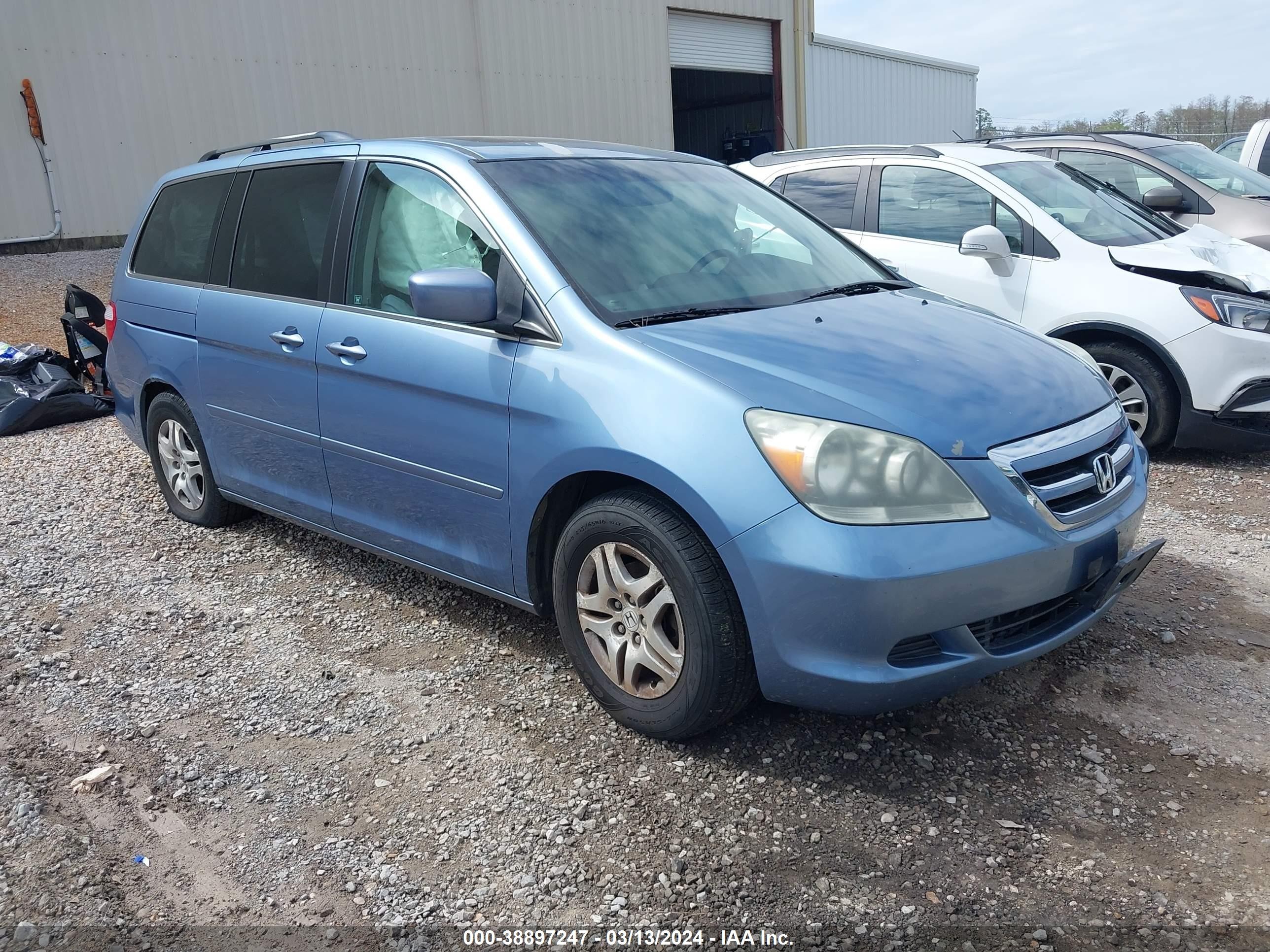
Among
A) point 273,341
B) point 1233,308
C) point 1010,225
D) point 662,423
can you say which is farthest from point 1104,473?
point 1010,225

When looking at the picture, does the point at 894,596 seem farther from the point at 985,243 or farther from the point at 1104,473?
the point at 985,243

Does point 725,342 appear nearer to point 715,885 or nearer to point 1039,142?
point 715,885

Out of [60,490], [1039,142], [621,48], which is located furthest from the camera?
[621,48]

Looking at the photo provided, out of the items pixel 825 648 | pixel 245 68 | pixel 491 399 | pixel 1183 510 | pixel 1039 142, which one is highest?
pixel 245 68


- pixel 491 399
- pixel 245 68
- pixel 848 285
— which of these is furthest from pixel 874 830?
pixel 245 68

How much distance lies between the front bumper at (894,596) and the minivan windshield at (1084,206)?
3.87 metres

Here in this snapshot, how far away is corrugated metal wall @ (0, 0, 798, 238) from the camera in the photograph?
1205cm

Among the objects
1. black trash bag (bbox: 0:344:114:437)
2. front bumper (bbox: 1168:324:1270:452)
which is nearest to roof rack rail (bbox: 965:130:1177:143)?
front bumper (bbox: 1168:324:1270:452)

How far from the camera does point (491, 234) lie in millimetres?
3322

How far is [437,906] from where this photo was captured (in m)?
2.42

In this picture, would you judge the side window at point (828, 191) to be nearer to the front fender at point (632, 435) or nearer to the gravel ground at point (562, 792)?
the gravel ground at point (562, 792)

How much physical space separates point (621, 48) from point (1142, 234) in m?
13.1

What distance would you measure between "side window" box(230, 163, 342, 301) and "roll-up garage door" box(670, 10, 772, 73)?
15.6 meters

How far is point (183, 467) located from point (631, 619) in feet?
9.90
